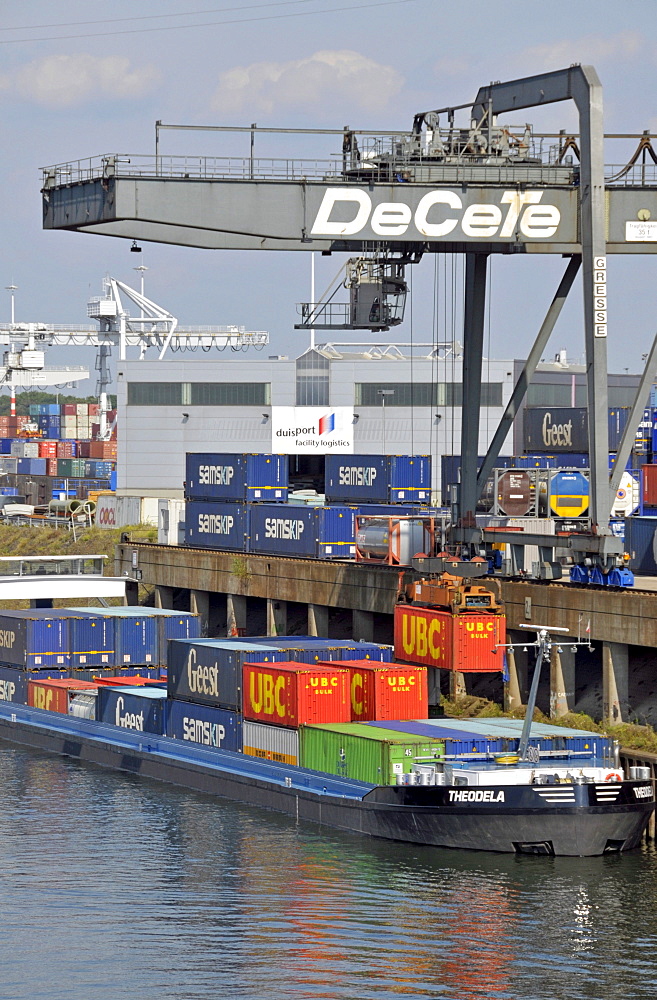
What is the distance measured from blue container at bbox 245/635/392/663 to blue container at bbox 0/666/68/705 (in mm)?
12751

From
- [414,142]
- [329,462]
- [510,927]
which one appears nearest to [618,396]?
[329,462]

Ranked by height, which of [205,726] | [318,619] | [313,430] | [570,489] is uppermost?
[313,430]

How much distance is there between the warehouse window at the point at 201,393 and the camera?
111m

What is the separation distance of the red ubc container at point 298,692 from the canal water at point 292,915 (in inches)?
131

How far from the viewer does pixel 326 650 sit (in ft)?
Answer: 163

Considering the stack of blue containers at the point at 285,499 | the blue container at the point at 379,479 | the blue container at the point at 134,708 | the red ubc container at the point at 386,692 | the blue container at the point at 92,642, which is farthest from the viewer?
the blue container at the point at 379,479

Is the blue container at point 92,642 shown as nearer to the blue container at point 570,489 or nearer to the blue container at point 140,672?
the blue container at point 140,672

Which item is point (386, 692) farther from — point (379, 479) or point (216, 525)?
point (216, 525)

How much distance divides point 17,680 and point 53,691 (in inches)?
136

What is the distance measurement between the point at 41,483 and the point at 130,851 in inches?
3895

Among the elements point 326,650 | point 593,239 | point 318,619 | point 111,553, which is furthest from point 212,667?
point 111,553

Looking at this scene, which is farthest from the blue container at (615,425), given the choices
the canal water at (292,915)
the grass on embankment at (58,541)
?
the canal water at (292,915)

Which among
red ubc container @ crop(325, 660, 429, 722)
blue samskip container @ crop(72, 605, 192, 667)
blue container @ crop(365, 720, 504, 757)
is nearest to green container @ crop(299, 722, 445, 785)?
blue container @ crop(365, 720, 504, 757)

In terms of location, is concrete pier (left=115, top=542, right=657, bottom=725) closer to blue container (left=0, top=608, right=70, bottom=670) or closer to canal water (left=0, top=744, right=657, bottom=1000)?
canal water (left=0, top=744, right=657, bottom=1000)
